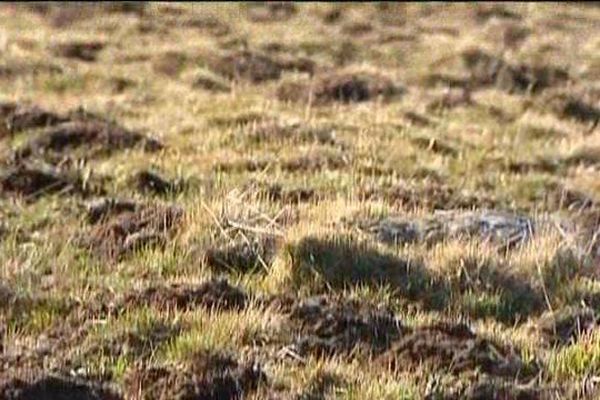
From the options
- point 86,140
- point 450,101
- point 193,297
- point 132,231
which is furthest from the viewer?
point 450,101

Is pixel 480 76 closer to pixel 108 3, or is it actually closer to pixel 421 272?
pixel 108 3

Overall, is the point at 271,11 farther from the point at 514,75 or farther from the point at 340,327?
the point at 340,327

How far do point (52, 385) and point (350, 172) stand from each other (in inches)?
199

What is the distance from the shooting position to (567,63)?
62.0 feet

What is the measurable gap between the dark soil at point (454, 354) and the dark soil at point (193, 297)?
0.92m

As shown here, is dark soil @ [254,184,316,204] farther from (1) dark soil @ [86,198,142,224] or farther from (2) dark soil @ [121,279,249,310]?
(2) dark soil @ [121,279,249,310]

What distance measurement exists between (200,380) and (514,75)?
39.5 feet

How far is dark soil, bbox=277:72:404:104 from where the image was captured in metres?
14.9

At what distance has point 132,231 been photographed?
8.10 m

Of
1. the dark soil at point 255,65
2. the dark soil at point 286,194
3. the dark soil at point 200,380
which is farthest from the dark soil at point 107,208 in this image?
the dark soil at point 255,65

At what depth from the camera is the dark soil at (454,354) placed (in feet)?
19.5

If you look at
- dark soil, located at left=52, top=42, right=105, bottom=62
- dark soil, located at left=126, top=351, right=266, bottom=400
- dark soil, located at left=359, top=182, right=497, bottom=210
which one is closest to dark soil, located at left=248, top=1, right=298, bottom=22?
dark soil, located at left=52, top=42, right=105, bottom=62

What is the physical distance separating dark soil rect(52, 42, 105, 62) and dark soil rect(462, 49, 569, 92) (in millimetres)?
4910

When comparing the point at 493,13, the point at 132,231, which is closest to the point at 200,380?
the point at 132,231
